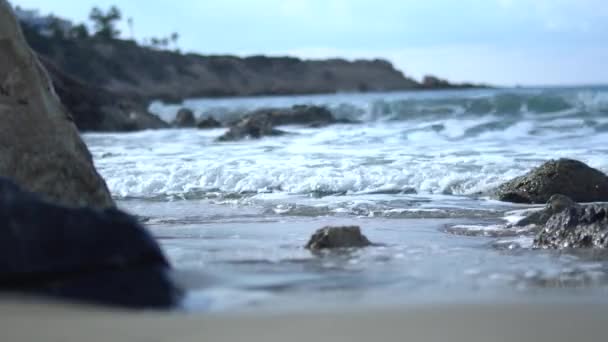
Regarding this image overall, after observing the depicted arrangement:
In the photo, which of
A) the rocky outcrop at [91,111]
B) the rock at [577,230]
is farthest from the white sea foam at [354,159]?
the rocky outcrop at [91,111]

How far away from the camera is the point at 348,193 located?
9.40 metres

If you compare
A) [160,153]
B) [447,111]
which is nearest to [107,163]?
[160,153]

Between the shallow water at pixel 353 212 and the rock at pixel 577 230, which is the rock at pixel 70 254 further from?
the rock at pixel 577 230

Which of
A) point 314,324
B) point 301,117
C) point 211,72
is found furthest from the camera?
point 211,72

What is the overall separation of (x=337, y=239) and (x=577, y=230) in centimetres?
129

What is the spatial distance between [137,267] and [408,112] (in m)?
28.4

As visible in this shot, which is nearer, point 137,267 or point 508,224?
point 137,267

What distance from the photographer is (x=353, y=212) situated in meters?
7.88

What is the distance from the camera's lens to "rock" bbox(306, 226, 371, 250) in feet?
18.3

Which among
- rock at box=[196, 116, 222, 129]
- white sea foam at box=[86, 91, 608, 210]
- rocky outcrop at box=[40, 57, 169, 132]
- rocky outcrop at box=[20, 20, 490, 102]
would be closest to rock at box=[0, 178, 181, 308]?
white sea foam at box=[86, 91, 608, 210]

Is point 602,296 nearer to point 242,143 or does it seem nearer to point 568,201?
point 568,201

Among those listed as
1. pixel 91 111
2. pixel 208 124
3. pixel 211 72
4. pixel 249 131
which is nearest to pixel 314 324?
pixel 249 131

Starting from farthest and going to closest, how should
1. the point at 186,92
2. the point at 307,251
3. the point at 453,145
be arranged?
the point at 186,92, the point at 453,145, the point at 307,251

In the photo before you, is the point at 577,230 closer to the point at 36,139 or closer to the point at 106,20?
the point at 36,139
